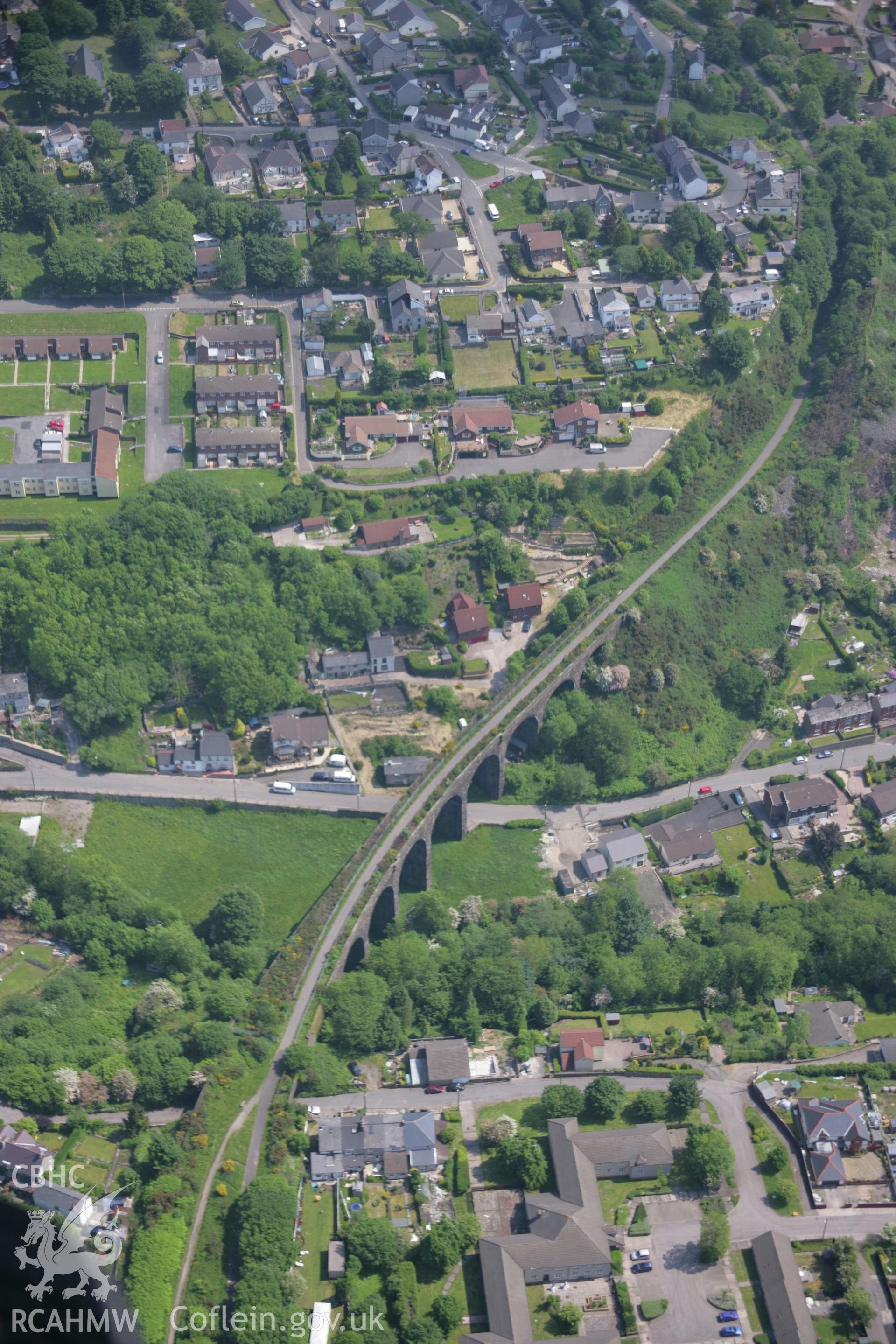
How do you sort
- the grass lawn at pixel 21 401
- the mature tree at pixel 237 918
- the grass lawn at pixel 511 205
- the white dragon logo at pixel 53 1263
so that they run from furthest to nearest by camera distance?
the grass lawn at pixel 511 205
the grass lawn at pixel 21 401
the mature tree at pixel 237 918
the white dragon logo at pixel 53 1263

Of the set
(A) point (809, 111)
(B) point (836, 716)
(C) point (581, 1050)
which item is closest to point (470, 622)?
(B) point (836, 716)

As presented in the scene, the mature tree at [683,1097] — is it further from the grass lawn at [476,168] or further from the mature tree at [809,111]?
the mature tree at [809,111]

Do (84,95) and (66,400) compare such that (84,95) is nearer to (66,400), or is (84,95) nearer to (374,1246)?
(66,400)

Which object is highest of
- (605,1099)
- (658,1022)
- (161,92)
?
(161,92)

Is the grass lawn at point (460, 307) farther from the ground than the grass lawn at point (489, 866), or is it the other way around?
the grass lawn at point (460, 307)

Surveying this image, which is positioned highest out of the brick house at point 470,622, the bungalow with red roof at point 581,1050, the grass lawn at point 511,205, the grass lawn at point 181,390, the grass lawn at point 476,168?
the grass lawn at point 476,168

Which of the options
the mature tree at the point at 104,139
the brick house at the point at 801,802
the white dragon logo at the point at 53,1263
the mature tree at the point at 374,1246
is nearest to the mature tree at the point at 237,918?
the mature tree at the point at 374,1246

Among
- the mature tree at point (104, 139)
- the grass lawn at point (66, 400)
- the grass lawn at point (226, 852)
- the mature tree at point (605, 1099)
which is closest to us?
the mature tree at point (605, 1099)
